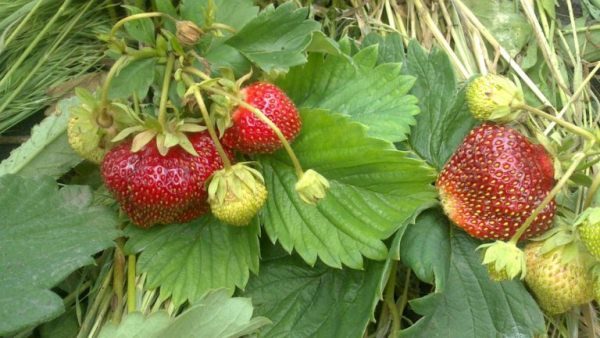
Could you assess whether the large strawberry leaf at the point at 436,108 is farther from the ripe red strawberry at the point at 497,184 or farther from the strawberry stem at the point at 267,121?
the strawberry stem at the point at 267,121

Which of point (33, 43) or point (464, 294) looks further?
point (33, 43)

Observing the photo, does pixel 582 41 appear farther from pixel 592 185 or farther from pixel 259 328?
pixel 259 328

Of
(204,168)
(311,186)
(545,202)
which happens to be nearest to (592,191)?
(545,202)

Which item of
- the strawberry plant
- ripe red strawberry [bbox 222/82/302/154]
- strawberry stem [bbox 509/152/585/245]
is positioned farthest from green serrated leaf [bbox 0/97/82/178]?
strawberry stem [bbox 509/152/585/245]

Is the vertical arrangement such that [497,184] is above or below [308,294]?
above

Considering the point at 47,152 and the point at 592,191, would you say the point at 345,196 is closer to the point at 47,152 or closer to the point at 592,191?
the point at 592,191

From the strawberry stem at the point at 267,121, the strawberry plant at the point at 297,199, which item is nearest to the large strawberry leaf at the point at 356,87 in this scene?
the strawberry plant at the point at 297,199
